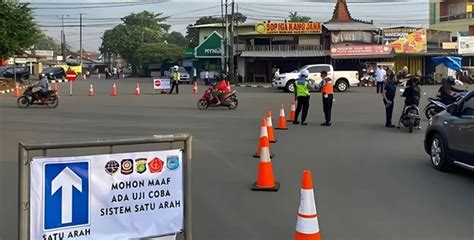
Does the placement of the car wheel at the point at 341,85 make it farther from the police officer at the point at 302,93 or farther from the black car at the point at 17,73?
the black car at the point at 17,73

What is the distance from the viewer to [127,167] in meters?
4.05

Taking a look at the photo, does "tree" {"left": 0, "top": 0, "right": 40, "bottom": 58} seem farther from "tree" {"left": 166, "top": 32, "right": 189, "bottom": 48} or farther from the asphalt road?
"tree" {"left": 166, "top": 32, "right": 189, "bottom": 48}

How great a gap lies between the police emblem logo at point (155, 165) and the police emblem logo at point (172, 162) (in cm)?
5

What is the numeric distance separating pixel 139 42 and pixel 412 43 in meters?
57.6

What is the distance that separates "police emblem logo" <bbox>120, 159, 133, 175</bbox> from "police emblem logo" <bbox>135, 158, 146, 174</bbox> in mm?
47

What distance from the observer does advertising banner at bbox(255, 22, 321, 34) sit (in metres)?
49.4

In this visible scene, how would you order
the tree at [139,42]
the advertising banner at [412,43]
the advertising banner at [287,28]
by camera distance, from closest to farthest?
1. the advertising banner at [412,43]
2. the advertising banner at [287,28]
3. the tree at [139,42]

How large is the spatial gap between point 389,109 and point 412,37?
35078mm

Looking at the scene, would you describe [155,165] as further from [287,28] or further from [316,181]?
[287,28]

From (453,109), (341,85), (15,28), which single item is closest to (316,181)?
(453,109)

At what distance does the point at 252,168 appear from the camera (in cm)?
870

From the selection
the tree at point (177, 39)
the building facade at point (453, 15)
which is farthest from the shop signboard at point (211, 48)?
the tree at point (177, 39)

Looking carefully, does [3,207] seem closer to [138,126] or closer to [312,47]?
[138,126]

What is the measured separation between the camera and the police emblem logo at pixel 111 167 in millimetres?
3967
